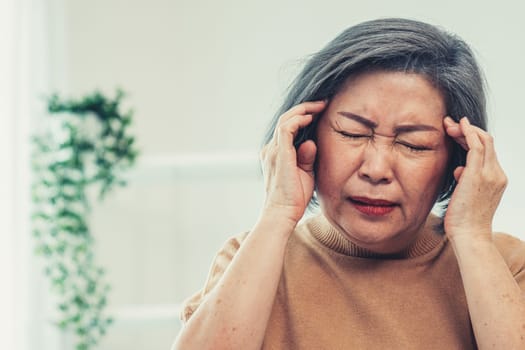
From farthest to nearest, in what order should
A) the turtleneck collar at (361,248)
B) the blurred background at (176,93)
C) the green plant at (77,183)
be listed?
the blurred background at (176,93) → the green plant at (77,183) → the turtleneck collar at (361,248)

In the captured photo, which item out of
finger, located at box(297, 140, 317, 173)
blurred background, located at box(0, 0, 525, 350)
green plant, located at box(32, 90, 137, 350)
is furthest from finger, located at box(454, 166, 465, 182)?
blurred background, located at box(0, 0, 525, 350)

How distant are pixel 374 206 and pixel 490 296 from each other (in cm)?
25

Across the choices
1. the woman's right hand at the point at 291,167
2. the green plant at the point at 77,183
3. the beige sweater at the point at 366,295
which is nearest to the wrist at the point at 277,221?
the woman's right hand at the point at 291,167

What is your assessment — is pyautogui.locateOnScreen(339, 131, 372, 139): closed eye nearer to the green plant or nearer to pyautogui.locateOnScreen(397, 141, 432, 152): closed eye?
pyautogui.locateOnScreen(397, 141, 432, 152): closed eye

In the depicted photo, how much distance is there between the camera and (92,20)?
3896mm

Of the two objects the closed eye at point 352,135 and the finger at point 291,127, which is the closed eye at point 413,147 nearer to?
the closed eye at point 352,135

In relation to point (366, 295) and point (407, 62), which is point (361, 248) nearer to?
point (366, 295)

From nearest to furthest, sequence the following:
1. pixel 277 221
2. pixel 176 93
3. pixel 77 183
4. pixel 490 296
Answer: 1. pixel 490 296
2. pixel 277 221
3. pixel 77 183
4. pixel 176 93

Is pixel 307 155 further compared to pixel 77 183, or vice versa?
pixel 77 183

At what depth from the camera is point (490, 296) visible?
1.42 m

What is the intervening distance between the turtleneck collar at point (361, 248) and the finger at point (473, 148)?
0.68ft

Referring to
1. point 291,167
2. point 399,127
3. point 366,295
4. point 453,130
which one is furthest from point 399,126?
point 366,295

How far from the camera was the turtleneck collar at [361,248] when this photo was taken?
161 centimetres

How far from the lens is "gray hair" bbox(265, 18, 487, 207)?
1506 millimetres
